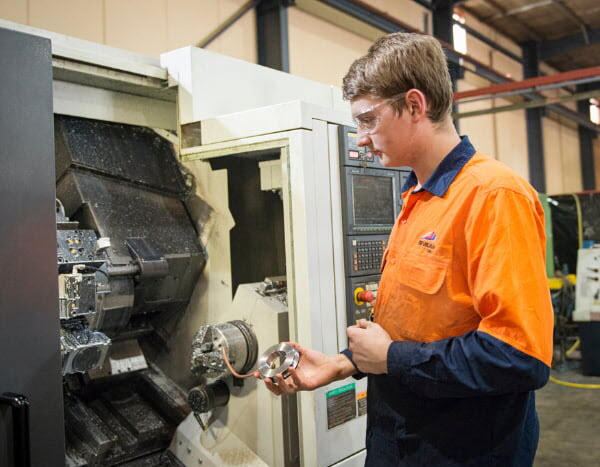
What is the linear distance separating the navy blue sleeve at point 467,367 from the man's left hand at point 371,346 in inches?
1.4

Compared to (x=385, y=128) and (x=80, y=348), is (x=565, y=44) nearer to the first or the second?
(x=385, y=128)

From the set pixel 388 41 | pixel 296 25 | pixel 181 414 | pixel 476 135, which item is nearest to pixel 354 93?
pixel 388 41

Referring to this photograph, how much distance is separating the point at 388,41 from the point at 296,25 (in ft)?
11.0

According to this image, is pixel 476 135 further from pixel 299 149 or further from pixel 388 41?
pixel 388 41

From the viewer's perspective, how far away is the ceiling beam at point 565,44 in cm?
697

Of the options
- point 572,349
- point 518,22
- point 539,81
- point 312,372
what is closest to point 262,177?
point 312,372

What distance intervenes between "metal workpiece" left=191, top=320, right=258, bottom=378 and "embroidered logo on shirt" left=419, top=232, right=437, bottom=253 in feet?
3.21

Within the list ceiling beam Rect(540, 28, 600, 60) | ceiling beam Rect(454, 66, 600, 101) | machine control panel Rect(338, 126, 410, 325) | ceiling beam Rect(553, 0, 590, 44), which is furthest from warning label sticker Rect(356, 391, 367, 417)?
ceiling beam Rect(540, 28, 600, 60)

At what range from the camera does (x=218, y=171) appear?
2.10m

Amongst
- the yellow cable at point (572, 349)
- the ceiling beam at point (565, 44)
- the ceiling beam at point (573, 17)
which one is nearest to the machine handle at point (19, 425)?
the yellow cable at point (572, 349)

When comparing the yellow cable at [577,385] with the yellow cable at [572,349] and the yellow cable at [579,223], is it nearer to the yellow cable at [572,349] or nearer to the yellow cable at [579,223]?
the yellow cable at [572,349]

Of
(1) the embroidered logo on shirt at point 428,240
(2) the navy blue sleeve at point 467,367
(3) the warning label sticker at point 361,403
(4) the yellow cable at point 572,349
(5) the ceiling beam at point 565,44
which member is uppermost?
(5) the ceiling beam at point 565,44

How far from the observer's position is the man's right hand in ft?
3.89

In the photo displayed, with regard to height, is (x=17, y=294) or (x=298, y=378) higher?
(x=17, y=294)
